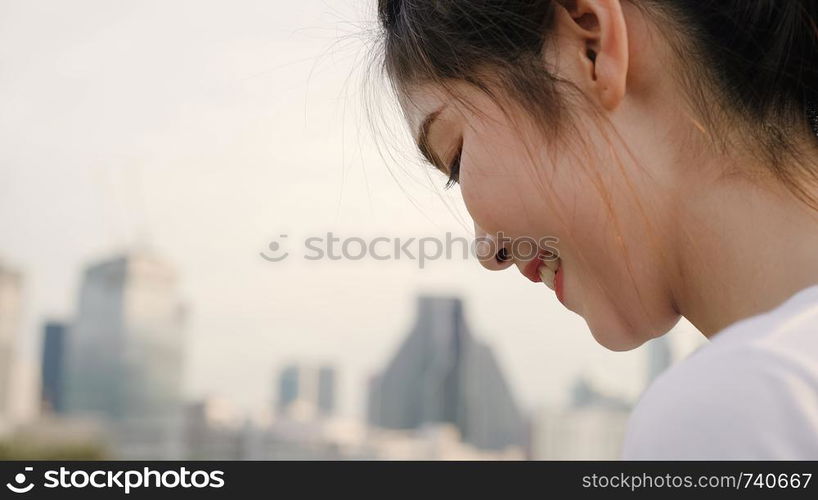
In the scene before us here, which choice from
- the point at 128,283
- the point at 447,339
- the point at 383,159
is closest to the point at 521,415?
the point at 447,339

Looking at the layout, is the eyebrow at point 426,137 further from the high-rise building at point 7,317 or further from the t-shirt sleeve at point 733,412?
the high-rise building at point 7,317

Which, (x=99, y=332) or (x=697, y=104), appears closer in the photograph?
(x=697, y=104)

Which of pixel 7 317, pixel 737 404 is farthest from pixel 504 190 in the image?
pixel 7 317

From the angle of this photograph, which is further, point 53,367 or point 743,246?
point 53,367

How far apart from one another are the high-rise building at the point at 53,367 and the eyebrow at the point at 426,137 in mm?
39002

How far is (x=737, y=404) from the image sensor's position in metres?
0.42

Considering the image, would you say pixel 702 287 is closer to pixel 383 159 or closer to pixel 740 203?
pixel 740 203

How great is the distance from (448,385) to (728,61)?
38.3 metres

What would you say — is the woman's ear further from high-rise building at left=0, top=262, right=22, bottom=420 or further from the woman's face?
high-rise building at left=0, top=262, right=22, bottom=420

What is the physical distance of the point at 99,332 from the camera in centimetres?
3741

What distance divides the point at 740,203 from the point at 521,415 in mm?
38591
